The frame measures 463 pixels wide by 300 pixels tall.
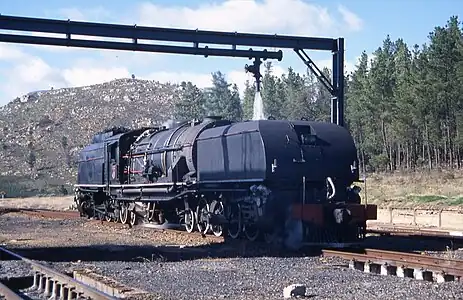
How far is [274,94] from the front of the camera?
90.1 metres

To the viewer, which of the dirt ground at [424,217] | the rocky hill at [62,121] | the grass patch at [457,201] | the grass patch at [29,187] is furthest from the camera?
the rocky hill at [62,121]

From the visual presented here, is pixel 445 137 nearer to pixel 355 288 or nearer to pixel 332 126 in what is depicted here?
pixel 332 126

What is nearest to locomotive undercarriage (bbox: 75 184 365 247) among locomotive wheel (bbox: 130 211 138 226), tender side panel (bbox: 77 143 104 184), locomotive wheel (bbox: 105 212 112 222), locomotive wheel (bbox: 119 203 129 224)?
locomotive wheel (bbox: 130 211 138 226)

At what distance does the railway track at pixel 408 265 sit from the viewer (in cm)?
1234

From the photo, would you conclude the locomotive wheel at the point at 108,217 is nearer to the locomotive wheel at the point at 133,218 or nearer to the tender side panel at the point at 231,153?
the locomotive wheel at the point at 133,218

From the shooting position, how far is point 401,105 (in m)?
60.2

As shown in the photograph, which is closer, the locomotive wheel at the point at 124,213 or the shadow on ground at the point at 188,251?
the shadow on ground at the point at 188,251

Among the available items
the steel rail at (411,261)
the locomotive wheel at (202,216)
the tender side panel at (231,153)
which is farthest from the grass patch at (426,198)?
the steel rail at (411,261)

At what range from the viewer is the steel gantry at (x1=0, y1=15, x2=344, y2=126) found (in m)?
20.0

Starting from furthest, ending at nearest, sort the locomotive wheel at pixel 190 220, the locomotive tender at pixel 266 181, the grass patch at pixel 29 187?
the grass patch at pixel 29 187, the locomotive wheel at pixel 190 220, the locomotive tender at pixel 266 181

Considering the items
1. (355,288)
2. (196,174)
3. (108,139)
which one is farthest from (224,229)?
(108,139)

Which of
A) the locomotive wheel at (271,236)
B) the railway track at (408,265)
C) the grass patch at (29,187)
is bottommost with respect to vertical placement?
the railway track at (408,265)

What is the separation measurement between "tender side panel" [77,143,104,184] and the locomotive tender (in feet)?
26.3

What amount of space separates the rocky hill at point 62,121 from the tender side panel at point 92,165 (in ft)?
172
